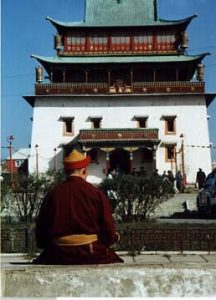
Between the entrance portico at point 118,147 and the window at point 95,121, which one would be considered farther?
the window at point 95,121

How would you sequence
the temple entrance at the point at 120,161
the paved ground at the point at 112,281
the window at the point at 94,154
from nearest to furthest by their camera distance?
1. the paved ground at the point at 112,281
2. the window at the point at 94,154
3. the temple entrance at the point at 120,161

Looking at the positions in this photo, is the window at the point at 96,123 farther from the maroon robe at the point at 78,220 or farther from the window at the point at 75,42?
the maroon robe at the point at 78,220

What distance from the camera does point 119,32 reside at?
2911 centimetres

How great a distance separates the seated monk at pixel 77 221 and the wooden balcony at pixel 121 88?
24.3m

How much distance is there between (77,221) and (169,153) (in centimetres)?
2397

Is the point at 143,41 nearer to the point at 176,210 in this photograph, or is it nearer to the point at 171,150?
the point at 171,150

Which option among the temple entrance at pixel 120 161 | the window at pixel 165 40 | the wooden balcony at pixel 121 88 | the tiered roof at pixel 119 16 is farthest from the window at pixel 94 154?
the window at pixel 165 40

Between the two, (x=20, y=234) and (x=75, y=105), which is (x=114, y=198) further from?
(x=75, y=105)

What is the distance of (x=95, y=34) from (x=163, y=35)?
10.1 feet

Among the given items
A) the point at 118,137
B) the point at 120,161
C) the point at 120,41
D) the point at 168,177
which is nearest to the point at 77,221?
the point at 168,177

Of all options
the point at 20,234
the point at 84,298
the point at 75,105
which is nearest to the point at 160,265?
the point at 84,298

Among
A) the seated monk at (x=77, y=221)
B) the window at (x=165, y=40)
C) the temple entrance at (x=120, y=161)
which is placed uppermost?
the window at (x=165, y=40)

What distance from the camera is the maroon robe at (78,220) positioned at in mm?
3412

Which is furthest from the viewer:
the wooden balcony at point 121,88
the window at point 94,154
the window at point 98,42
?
the window at point 98,42
